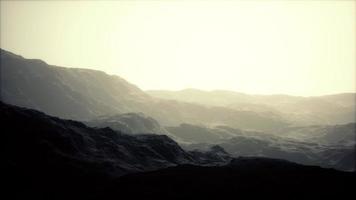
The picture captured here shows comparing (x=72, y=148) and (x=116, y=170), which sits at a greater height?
(x=72, y=148)

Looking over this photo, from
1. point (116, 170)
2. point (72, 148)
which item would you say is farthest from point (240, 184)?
point (72, 148)

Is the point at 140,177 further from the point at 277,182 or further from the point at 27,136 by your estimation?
the point at 27,136

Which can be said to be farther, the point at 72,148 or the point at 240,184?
the point at 72,148

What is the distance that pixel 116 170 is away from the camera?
9475 cm

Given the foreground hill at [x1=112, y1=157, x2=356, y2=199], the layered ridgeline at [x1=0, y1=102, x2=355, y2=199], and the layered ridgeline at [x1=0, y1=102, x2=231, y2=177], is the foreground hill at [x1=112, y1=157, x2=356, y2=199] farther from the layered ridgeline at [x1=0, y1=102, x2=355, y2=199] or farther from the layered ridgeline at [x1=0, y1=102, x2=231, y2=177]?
the layered ridgeline at [x1=0, y1=102, x2=231, y2=177]

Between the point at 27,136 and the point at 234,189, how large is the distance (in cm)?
5851

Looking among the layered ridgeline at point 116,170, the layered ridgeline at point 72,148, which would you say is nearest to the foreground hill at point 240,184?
the layered ridgeline at point 116,170

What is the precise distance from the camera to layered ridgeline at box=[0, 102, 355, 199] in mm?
51872

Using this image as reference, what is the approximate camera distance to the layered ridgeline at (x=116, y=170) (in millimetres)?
51872

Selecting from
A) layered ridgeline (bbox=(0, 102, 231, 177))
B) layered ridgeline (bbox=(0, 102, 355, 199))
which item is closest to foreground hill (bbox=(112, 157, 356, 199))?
layered ridgeline (bbox=(0, 102, 355, 199))

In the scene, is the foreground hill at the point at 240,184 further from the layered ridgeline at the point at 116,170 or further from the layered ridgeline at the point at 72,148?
the layered ridgeline at the point at 72,148

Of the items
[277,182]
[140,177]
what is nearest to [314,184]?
[277,182]

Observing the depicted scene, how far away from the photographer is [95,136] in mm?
117562

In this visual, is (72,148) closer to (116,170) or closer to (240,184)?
(116,170)
